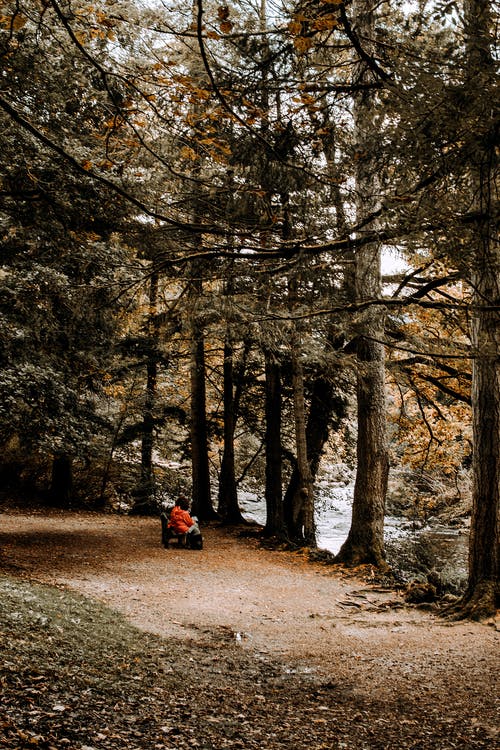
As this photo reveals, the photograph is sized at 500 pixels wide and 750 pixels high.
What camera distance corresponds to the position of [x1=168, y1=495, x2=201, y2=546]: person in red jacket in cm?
1172

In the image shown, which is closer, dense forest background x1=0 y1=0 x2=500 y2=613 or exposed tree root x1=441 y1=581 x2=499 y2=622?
dense forest background x1=0 y1=0 x2=500 y2=613

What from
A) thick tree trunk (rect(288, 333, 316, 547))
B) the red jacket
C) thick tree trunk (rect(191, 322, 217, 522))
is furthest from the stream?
the red jacket

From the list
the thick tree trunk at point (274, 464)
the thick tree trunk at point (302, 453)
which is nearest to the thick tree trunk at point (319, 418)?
the thick tree trunk at point (274, 464)

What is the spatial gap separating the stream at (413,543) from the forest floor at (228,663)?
7.25 feet

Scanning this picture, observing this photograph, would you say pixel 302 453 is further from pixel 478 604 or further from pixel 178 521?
pixel 478 604

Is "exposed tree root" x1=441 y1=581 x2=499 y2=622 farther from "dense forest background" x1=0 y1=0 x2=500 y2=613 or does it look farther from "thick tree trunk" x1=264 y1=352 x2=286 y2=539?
"thick tree trunk" x1=264 y1=352 x2=286 y2=539

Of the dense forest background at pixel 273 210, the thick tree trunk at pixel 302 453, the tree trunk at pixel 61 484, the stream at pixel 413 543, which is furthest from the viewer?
the tree trunk at pixel 61 484

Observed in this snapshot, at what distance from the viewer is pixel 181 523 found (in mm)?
11844

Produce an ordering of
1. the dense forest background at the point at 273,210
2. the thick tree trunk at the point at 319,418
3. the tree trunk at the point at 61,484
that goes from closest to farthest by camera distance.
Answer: the dense forest background at the point at 273,210 < the thick tree trunk at the point at 319,418 < the tree trunk at the point at 61,484

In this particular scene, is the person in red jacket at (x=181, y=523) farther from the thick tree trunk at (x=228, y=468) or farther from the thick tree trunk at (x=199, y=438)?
the thick tree trunk at (x=199, y=438)

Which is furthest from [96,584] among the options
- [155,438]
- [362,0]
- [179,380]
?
[179,380]

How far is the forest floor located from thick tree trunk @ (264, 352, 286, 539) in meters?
3.82

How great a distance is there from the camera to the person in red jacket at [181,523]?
11719 mm

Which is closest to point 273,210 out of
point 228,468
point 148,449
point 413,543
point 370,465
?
point 370,465
